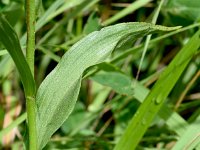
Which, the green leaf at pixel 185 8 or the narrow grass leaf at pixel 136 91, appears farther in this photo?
the green leaf at pixel 185 8

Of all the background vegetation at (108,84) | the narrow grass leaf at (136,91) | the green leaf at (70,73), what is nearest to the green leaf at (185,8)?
the background vegetation at (108,84)

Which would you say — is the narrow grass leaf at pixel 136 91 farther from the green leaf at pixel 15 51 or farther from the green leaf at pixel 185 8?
the green leaf at pixel 15 51

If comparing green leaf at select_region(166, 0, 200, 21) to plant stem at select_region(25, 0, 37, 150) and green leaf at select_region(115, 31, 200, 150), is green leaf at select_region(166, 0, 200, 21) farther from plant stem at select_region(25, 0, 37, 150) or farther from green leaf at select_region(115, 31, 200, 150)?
plant stem at select_region(25, 0, 37, 150)

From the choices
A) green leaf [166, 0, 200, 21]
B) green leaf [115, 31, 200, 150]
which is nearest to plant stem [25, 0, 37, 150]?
green leaf [115, 31, 200, 150]

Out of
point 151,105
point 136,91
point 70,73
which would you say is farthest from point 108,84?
point 70,73

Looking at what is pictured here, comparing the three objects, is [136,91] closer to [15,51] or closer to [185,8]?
[185,8]
